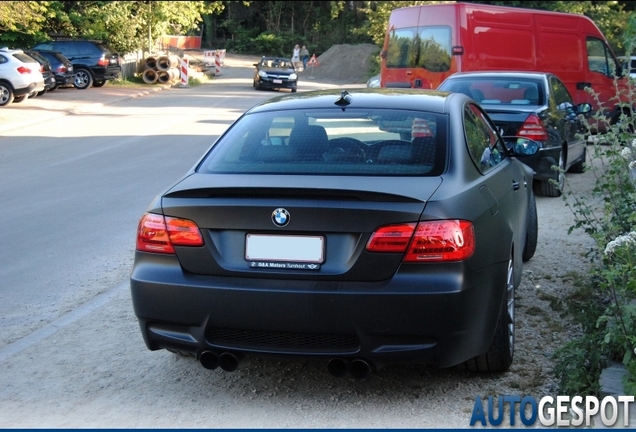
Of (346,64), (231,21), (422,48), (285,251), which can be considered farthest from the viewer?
(231,21)

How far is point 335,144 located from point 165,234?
1.11 metres

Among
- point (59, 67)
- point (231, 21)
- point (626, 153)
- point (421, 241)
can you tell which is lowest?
point (231, 21)

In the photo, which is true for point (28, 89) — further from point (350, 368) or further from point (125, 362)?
point (350, 368)

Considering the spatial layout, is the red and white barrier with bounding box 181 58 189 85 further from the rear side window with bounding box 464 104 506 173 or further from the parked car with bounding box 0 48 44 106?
the rear side window with bounding box 464 104 506 173

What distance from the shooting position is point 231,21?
242ft

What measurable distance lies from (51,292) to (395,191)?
12.4 feet

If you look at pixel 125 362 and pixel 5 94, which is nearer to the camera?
pixel 125 362

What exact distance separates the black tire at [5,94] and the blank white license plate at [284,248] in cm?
2408

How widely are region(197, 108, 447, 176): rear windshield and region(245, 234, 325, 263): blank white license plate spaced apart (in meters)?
0.50

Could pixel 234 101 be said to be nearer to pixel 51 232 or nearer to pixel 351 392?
pixel 51 232

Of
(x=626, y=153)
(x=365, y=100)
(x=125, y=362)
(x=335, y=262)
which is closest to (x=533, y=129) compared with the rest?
(x=626, y=153)

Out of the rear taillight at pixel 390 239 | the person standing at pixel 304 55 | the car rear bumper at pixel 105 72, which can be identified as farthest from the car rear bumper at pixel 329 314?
the person standing at pixel 304 55

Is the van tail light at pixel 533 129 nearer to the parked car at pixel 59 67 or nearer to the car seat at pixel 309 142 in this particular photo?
the car seat at pixel 309 142

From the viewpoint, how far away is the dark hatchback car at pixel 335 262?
438cm
